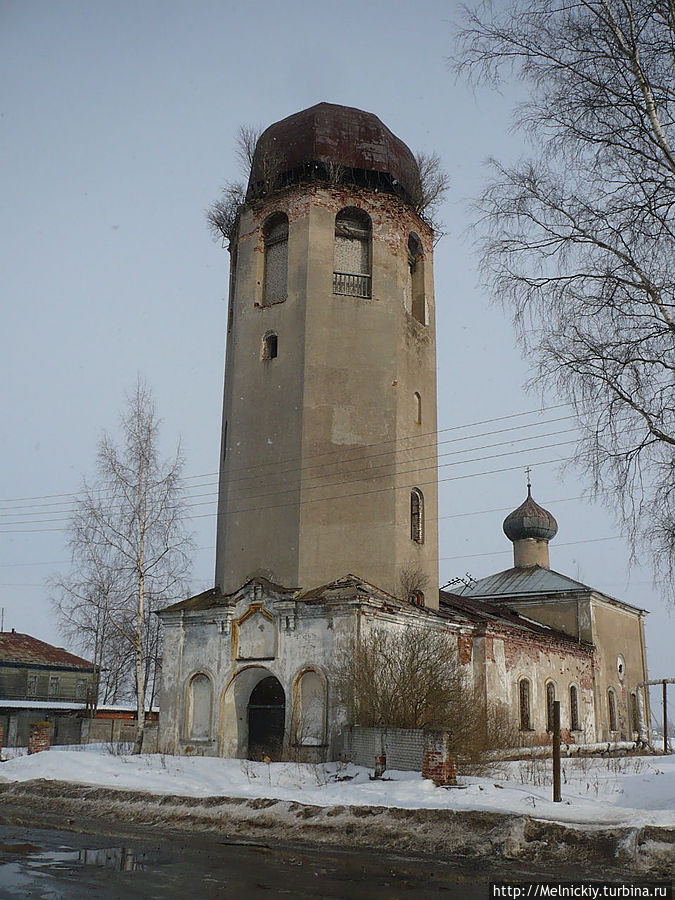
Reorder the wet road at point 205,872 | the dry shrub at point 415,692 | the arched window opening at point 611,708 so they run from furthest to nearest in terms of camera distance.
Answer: the arched window opening at point 611,708, the dry shrub at point 415,692, the wet road at point 205,872

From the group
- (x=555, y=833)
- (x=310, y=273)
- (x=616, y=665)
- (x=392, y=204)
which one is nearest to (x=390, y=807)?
(x=555, y=833)

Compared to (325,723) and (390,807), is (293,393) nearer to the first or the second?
(325,723)

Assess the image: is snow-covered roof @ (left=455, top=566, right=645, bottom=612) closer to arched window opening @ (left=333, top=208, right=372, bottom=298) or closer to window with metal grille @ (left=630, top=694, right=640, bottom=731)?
window with metal grille @ (left=630, top=694, right=640, bottom=731)

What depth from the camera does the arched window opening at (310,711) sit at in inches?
726

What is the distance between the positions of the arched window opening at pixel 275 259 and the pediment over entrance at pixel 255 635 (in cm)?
829

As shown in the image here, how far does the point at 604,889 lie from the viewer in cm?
830

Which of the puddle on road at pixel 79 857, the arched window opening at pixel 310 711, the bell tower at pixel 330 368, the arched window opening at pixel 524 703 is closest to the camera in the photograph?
the puddle on road at pixel 79 857

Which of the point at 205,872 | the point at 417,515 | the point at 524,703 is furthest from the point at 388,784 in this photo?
the point at 524,703

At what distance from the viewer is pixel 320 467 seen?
2117 centimetres

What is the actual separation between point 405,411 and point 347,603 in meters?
5.98

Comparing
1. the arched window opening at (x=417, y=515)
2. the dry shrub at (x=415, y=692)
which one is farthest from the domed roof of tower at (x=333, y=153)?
the dry shrub at (x=415, y=692)

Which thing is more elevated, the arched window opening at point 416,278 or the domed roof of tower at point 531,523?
the arched window opening at point 416,278

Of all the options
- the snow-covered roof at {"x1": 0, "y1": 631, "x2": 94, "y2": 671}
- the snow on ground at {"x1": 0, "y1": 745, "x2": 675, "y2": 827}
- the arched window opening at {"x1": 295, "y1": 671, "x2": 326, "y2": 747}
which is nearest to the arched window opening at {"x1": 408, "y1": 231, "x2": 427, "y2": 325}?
the arched window opening at {"x1": 295, "y1": 671, "x2": 326, "y2": 747}

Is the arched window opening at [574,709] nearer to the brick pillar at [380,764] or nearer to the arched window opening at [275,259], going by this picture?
the brick pillar at [380,764]
